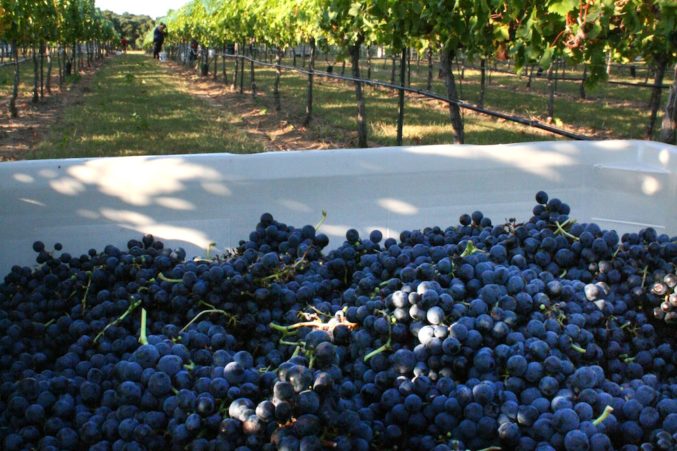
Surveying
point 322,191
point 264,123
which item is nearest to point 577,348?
point 322,191

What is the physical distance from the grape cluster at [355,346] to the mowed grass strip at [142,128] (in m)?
6.72

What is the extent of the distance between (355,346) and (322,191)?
818 mm

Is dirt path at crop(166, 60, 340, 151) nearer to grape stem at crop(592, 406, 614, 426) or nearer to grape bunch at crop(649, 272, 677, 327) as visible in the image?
grape bunch at crop(649, 272, 677, 327)

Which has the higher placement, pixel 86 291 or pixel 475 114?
pixel 475 114

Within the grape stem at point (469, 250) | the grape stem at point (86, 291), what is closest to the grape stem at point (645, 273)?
the grape stem at point (469, 250)

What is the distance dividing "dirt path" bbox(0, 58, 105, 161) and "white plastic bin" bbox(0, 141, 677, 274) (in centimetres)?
663

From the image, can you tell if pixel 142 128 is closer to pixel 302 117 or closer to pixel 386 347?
pixel 302 117

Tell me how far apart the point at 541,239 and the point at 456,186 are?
1.66 feet

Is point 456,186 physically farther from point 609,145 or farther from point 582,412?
point 582,412

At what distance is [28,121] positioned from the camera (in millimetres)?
11633

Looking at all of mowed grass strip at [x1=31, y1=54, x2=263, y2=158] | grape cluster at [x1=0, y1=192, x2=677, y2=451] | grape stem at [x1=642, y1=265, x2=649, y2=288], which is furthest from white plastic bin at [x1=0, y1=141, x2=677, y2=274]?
mowed grass strip at [x1=31, y1=54, x2=263, y2=158]

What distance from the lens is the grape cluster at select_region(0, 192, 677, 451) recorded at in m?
1.06

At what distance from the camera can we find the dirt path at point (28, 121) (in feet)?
28.9

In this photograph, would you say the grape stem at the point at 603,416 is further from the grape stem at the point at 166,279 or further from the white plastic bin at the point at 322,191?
the white plastic bin at the point at 322,191
